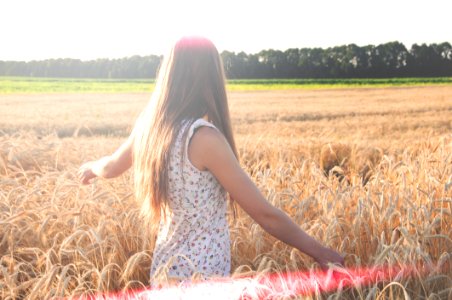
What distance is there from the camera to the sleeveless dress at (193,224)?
2.33 meters

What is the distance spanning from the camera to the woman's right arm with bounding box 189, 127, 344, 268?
218cm

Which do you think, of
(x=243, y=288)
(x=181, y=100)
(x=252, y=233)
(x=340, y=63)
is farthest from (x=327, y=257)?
(x=340, y=63)

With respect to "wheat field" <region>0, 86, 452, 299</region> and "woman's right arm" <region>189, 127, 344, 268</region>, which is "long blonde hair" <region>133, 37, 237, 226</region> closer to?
"woman's right arm" <region>189, 127, 344, 268</region>

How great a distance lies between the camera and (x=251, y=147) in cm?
823

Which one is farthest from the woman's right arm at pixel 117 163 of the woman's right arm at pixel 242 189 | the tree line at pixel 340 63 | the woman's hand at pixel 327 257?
the tree line at pixel 340 63

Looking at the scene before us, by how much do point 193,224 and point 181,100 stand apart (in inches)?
19.9

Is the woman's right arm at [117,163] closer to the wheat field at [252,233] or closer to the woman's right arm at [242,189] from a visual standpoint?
the wheat field at [252,233]

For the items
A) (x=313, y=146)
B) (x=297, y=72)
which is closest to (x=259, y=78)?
(x=297, y=72)

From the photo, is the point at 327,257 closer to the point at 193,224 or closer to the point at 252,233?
the point at 193,224

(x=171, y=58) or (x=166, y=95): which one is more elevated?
(x=171, y=58)

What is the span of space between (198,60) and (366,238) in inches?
55.7

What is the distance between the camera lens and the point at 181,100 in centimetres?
230

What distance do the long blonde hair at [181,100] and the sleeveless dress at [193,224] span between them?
63mm

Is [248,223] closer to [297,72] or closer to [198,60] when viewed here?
[198,60]
